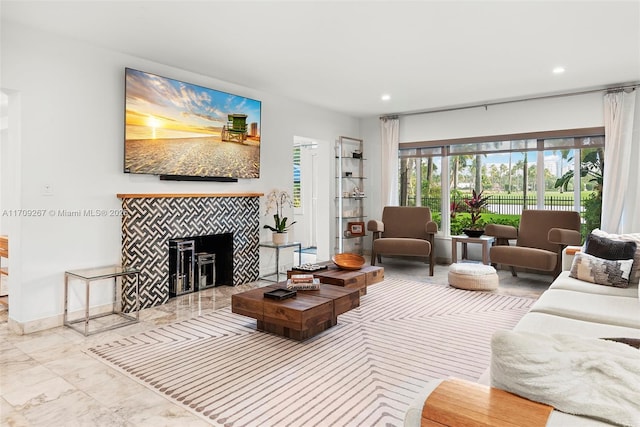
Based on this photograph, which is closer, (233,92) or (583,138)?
(233,92)

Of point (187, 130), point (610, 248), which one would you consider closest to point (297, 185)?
point (187, 130)

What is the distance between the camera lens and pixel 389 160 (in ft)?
22.6

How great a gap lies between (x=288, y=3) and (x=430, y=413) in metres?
2.76

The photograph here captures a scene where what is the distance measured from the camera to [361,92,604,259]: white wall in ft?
17.5

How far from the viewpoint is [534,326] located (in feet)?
7.59

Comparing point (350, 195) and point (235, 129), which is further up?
point (235, 129)

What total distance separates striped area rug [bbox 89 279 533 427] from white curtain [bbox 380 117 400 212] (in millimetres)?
3162

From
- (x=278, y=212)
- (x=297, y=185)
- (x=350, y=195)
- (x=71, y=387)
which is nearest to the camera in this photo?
(x=71, y=387)

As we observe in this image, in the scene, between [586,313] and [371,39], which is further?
[371,39]

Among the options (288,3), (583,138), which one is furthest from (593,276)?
(288,3)

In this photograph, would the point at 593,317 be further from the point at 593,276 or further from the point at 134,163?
the point at 134,163

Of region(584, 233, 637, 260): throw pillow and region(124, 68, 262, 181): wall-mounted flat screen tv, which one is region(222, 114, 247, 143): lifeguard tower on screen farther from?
region(584, 233, 637, 260): throw pillow

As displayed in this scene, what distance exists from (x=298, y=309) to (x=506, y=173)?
15.1 feet

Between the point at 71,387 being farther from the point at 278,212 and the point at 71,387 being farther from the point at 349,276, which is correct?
the point at 278,212
